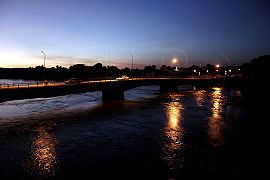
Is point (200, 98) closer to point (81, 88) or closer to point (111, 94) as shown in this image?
point (111, 94)

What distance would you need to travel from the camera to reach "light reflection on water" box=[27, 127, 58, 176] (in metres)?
12.6

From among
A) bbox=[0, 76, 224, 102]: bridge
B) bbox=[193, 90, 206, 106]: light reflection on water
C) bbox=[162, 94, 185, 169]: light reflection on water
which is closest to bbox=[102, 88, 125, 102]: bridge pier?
bbox=[0, 76, 224, 102]: bridge

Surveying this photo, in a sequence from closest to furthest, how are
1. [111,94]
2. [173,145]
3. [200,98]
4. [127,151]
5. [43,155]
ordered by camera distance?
[43,155]
[127,151]
[173,145]
[111,94]
[200,98]

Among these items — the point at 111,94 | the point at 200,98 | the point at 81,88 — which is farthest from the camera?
the point at 200,98

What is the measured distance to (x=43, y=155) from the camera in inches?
585

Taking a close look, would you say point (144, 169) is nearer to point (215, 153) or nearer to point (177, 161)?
point (177, 161)

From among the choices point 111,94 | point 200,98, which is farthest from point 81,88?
point 200,98

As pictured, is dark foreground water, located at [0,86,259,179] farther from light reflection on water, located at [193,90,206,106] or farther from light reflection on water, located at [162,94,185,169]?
light reflection on water, located at [193,90,206,106]

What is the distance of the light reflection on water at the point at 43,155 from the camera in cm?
1261

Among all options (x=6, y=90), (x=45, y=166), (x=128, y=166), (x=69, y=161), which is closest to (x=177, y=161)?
(x=128, y=166)

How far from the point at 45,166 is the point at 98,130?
33.4 ft

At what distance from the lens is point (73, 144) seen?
1759 centimetres

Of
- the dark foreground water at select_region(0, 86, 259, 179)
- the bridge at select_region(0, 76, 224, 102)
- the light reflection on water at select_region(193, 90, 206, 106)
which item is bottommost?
the dark foreground water at select_region(0, 86, 259, 179)

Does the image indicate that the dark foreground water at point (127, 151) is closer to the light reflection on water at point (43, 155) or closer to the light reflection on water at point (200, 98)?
the light reflection on water at point (43, 155)
